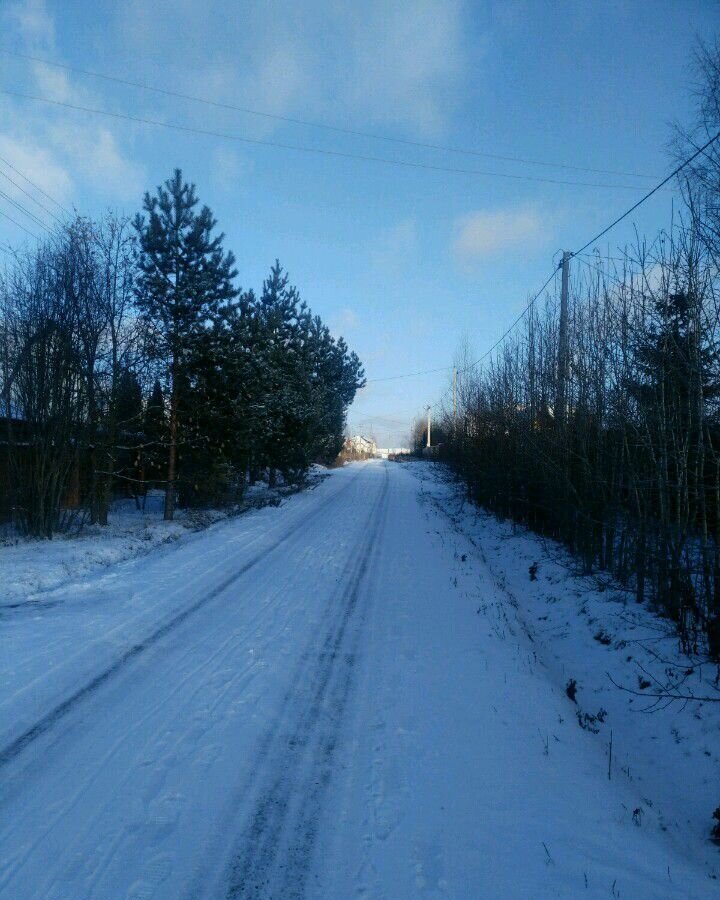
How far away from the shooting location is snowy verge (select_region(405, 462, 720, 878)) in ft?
15.8

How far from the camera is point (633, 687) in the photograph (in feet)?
22.3

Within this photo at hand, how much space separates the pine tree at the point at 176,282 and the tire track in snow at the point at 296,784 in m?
12.6

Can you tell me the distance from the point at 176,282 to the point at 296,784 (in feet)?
53.8

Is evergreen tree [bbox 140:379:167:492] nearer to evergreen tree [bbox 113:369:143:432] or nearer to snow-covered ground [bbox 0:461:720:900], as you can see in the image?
evergreen tree [bbox 113:369:143:432]

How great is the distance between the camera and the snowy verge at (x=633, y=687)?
4.82 meters

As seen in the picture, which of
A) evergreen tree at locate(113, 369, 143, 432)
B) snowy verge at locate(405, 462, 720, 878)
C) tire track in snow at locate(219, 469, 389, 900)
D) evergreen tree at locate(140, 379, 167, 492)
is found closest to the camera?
tire track in snow at locate(219, 469, 389, 900)

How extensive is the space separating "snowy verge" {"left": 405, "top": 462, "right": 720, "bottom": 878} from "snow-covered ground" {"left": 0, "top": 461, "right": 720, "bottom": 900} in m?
0.03

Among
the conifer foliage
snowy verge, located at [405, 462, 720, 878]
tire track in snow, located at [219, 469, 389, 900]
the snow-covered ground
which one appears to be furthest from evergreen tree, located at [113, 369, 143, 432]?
tire track in snow, located at [219, 469, 389, 900]

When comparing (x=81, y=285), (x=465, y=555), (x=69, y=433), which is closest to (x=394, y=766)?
(x=465, y=555)

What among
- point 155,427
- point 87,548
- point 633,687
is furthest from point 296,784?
point 155,427

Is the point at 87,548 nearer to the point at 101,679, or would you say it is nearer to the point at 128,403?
the point at 128,403

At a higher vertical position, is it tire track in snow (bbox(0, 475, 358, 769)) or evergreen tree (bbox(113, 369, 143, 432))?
evergreen tree (bbox(113, 369, 143, 432))

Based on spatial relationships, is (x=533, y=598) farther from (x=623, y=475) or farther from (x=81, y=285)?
(x=81, y=285)

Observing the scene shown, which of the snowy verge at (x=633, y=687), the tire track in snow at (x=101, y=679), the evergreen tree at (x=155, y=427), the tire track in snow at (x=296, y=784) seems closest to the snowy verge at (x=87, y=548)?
the evergreen tree at (x=155, y=427)
